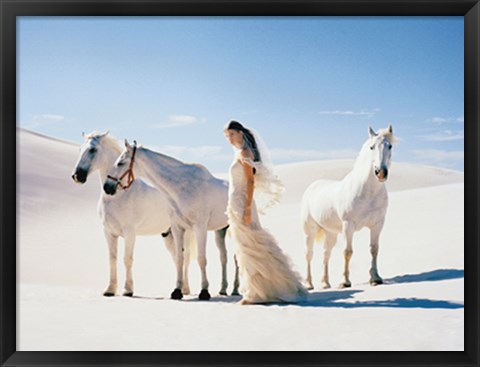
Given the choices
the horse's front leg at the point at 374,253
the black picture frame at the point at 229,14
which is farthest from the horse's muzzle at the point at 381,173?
the black picture frame at the point at 229,14

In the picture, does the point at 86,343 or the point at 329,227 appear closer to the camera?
the point at 86,343

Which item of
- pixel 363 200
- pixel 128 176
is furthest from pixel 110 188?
pixel 363 200

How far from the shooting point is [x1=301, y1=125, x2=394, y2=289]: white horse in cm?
969

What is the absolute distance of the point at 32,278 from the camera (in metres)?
17.2

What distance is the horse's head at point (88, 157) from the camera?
384 inches

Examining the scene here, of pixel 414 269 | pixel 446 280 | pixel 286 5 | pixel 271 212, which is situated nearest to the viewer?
pixel 286 5

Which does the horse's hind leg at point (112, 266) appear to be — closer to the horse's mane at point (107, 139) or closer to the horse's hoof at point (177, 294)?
the horse's hoof at point (177, 294)

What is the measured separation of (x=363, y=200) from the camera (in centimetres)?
1030

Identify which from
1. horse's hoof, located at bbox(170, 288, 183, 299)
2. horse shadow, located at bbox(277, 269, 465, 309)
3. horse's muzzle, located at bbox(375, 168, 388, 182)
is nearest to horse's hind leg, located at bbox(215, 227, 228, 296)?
horse's hoof, located at bbox(170, 288, 183, 299)

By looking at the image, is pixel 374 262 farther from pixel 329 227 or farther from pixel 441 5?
pixel 441 5

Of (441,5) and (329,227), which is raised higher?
(441,5)

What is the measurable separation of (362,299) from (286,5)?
4.10m

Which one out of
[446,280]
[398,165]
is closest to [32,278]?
[446,280]

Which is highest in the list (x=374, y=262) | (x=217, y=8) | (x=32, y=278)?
(x=217, y=8)
